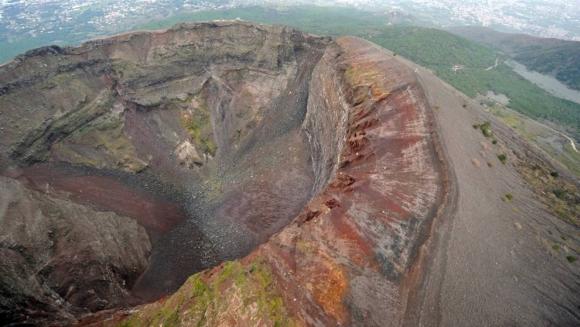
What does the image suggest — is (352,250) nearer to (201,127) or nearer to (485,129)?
(485,129)

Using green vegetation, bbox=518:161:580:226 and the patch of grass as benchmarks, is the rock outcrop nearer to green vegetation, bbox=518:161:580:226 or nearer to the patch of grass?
the patch of grass

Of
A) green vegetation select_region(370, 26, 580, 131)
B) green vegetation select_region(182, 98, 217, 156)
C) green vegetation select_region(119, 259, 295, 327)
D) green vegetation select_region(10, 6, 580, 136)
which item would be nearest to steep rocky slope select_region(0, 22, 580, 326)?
green vegetation select_region(119, 259, 295, 327)

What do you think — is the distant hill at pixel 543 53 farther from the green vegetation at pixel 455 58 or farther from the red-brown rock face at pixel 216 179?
the red-brown rock face at pixel 216 179

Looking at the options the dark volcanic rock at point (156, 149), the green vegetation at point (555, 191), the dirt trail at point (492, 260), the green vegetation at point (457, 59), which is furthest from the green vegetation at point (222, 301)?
the green vegetation at point (457, 59)

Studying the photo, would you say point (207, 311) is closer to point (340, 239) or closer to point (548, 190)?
point (340, 239)

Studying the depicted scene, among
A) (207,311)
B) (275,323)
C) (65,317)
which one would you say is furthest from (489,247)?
(65,317)

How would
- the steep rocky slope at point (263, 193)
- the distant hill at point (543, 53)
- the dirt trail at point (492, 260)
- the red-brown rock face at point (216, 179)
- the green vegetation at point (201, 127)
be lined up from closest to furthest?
the dirt trail at point (492, 260)
the steep rocky slope at point (263, 193)
the red-brown rock face at point (216, 179)
the green vegetation at point (201, 127)
the distant hill at point (543, 53)
